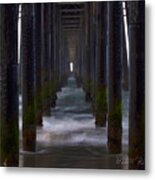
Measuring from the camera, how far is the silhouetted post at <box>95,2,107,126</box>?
462cm

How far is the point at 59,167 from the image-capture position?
4633mm

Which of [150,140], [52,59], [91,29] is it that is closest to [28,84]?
[52,59]

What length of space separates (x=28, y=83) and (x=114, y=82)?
541 mm

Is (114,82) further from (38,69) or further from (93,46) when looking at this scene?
(38,69)

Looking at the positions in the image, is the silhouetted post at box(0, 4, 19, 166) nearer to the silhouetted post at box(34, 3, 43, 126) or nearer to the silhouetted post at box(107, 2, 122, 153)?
the silhouetted post at box(34, 3, 43, 126)

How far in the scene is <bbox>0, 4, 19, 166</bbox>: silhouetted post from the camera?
4684mm

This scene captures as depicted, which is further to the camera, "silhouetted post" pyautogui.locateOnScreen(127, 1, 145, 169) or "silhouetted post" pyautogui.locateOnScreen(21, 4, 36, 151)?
"silhouetted post" pyautogui.locateOnScreen(21, 4, 36, 151)

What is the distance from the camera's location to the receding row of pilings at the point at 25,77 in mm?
4680

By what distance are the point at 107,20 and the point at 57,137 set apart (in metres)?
0.79

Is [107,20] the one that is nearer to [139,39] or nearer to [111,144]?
[139,39]

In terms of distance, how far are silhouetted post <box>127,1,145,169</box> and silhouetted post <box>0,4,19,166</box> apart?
2.37 feet

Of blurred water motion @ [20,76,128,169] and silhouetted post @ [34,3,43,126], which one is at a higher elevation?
silhouetted post @ [34,3,43,126]

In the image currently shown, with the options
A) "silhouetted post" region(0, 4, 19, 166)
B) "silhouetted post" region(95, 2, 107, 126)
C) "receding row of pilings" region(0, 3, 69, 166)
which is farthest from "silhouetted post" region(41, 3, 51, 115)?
"silhouetted post" region(95, 2, 107, 126)

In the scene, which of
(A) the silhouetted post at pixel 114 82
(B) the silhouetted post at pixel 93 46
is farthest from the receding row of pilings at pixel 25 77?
(A) the silhouetted post at pixel 114 82
